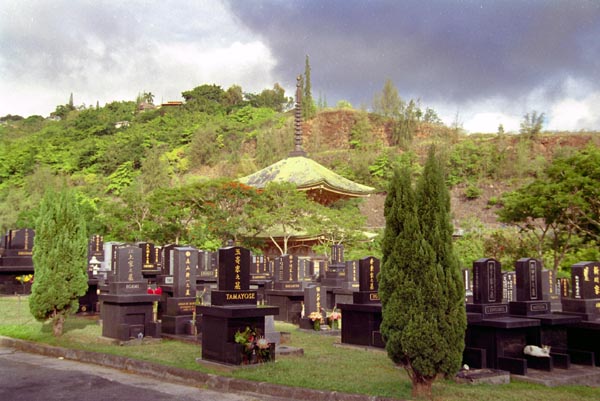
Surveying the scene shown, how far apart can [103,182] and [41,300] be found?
55.8 m

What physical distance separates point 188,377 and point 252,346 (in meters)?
1.15

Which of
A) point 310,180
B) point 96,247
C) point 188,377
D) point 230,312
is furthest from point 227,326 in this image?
point 310,180

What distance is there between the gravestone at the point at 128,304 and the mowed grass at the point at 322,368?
0.40 metres

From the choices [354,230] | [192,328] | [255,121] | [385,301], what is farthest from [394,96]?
[385,301]

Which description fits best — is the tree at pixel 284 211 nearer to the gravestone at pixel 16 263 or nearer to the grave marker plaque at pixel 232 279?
the gravestone at pixel 16 263

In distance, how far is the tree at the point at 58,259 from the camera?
12898mm

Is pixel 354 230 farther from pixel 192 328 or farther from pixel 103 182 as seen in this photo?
pixel 103 182

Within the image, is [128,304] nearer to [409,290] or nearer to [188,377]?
[188,377]

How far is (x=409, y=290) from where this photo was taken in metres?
7.64

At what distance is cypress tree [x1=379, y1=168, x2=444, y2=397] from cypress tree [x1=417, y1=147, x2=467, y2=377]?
0.08 meters

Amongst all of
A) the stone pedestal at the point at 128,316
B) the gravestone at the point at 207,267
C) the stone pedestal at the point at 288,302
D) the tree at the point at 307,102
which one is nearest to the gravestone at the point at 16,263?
the gravestone at the point at 207,267

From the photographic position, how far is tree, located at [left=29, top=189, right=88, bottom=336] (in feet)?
42.3

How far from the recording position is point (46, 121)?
345 feet

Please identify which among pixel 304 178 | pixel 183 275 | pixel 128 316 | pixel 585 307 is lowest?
pixel 128 316
